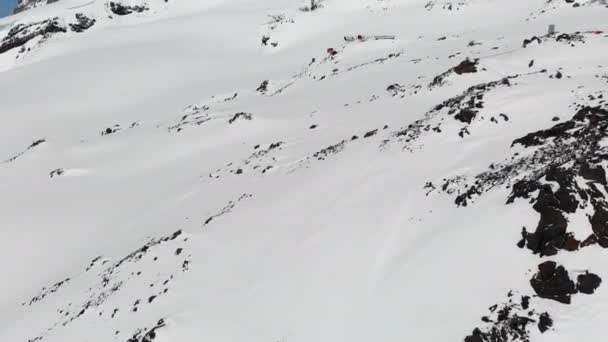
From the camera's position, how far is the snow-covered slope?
9.04 metres

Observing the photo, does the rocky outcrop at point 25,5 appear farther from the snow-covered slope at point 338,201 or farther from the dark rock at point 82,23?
the snow-covered slope at point 338,201

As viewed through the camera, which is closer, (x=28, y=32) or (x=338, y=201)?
(x=338, y=201)

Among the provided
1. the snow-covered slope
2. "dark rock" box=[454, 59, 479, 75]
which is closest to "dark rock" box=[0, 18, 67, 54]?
the snow-covered slope

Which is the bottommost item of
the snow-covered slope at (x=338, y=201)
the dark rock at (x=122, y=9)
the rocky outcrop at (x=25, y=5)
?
the snow-covered slope at (x=338, y=201)

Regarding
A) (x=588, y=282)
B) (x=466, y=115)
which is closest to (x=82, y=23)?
(x=466, y=115)

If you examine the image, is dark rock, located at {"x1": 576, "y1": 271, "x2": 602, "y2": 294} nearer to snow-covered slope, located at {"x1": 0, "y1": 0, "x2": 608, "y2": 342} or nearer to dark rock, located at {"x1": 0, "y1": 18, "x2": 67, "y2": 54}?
snow-covered slope, located at {"x1": 0, "y1": 0, "x2": 608, "y2": 342}

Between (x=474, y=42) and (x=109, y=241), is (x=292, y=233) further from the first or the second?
(x=474, y=42)

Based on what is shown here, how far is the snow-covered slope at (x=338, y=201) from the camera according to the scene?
9039 mm

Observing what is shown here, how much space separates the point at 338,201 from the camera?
13.3m

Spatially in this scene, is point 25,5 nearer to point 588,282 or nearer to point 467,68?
point 467,68

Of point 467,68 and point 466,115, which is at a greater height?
point 466,115

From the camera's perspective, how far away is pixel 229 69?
134 feet

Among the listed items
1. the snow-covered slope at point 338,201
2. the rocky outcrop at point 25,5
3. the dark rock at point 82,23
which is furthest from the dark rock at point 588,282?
the rocky outcrop at point 25,5

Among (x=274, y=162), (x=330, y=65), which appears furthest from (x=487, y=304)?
(x=330, y=65)
